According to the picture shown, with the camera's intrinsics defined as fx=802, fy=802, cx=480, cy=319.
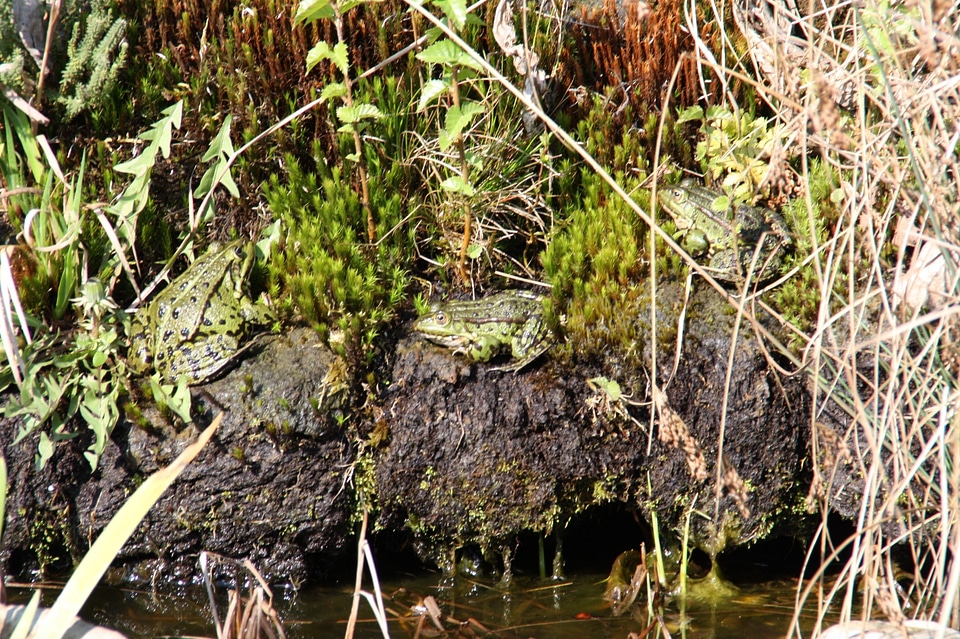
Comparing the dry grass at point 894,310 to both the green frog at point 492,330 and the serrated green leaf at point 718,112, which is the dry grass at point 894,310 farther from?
the green frog at point 492,330

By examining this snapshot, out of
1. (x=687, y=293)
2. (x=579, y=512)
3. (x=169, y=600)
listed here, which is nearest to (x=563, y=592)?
(x=579, y=512)

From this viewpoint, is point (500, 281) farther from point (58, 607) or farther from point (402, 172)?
point (58, 607)

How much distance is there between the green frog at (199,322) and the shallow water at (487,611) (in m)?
1.25

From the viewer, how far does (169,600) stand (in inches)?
172

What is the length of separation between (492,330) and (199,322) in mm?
1607

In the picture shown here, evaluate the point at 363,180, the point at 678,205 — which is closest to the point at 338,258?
the point at 363,180

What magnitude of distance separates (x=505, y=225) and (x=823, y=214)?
1.83 metres

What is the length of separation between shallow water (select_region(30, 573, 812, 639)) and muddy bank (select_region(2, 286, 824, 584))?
248 millimetres

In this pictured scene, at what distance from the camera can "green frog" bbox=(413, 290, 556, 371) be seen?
434 centimetres

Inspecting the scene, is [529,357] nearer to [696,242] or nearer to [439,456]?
[439,456]

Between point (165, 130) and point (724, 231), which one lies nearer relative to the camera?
point (724, 231)

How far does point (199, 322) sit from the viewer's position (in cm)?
439

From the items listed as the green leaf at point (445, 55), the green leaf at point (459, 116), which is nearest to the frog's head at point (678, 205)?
the green leaf at point (459, 116)

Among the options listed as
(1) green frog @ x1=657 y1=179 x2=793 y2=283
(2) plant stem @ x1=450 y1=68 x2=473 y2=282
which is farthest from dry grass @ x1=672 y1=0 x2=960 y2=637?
(2) plant stem @ x1=450 y1=68 x2=473 y2=282
